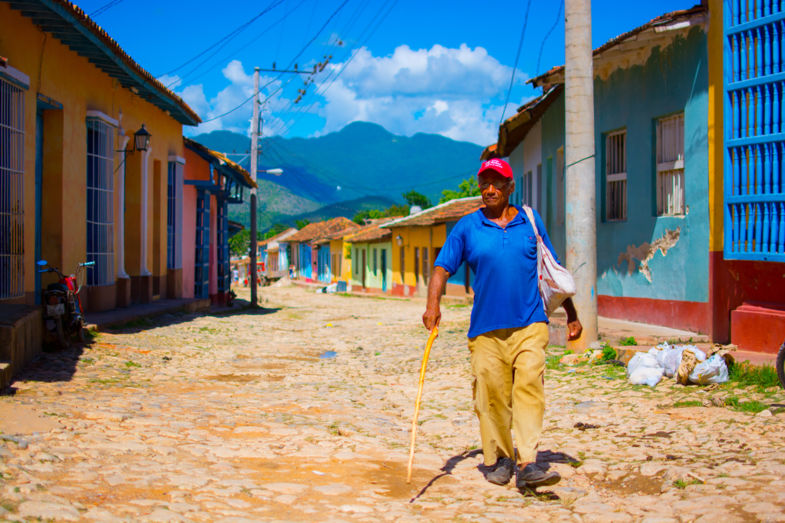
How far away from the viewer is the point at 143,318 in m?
11.5

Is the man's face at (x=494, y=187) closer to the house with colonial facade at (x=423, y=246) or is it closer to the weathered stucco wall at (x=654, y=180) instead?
the weathered stucco wall at (x=654, y=180)

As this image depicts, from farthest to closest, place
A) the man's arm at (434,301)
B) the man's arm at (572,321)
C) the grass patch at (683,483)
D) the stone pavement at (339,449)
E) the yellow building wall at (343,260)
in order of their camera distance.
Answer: the yellow building wall at (343,260), the man's arm at (572,321), the man's arm at (434,301), the grass patch at (683,483), the stone pavement at (339,449)

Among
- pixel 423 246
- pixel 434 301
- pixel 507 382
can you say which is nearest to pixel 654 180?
pixel 507 382

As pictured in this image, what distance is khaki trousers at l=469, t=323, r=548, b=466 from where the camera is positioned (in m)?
4.06

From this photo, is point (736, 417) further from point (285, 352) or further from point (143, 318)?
point (143, 318)

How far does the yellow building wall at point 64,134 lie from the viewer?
8633 mm

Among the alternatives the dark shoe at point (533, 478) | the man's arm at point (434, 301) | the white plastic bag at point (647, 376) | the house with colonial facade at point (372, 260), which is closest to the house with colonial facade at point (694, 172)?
the white plastic bag at point (647, 376)

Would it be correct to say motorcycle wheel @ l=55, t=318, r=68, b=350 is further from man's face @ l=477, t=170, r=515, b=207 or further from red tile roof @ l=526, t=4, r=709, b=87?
red tile roof @ l=526, t=4, r=709, b=87

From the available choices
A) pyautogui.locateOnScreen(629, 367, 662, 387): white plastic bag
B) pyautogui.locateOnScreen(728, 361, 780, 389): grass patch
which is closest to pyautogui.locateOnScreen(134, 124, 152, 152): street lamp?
pyautogui.locateOnScreen(629, 367, 662, 387): white plastic bag

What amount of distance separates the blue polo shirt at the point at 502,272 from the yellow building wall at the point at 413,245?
24.7 metres

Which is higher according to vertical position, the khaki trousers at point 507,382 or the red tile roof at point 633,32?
the red tile roof at point 633,32

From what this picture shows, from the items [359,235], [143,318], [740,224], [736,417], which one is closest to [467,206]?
[359,235]

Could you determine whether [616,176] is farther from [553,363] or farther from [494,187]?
[494,187]

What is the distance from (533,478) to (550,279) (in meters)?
1.11
